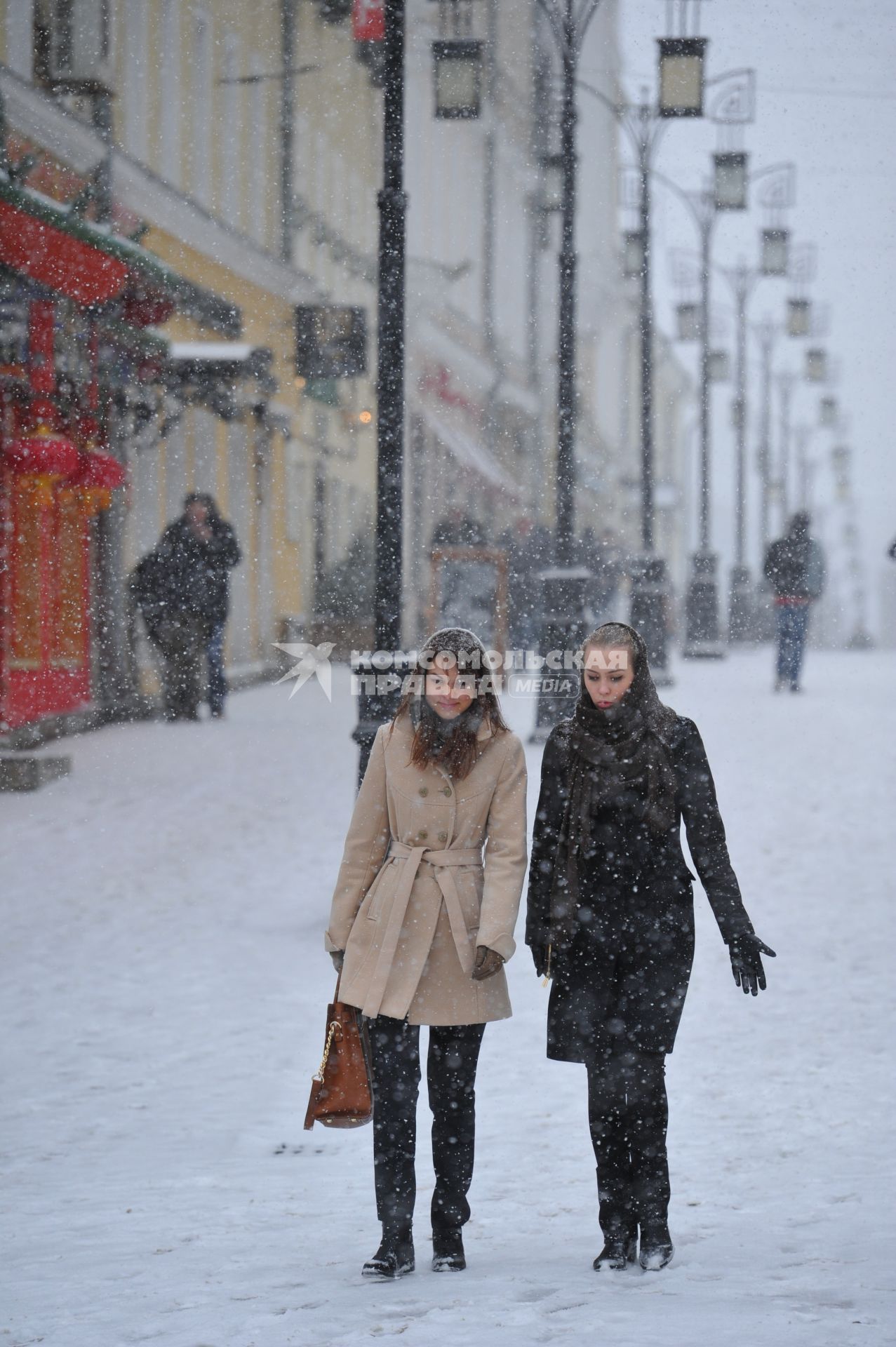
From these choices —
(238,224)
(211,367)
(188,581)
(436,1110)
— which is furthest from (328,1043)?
(238,224)

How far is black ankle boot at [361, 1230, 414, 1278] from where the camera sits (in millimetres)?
4012

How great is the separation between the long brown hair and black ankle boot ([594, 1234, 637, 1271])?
3.61 feet

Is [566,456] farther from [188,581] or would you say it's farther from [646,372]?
[646,372]

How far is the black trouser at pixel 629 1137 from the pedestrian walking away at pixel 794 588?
15355 millimetres

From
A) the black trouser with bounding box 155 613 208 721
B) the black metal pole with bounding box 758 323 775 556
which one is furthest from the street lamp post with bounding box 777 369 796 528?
the black trouser with bounding box 155 613 208 721

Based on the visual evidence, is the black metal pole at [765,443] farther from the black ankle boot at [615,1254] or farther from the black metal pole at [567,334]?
the black ankle boot at [615,1254]

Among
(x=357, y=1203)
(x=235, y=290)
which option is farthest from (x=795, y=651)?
(x=357, y=1203)

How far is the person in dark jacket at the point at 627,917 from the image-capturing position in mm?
4027

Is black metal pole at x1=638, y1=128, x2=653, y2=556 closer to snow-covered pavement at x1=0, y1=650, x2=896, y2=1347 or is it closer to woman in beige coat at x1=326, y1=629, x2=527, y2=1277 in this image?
snow-covered pavement at x1=0, y1=650, x2=896, y2=1347

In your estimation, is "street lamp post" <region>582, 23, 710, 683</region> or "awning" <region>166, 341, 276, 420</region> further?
"street lamp post" <region>582, 23, 710, 683</region>

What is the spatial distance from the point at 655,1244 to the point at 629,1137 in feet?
0.79

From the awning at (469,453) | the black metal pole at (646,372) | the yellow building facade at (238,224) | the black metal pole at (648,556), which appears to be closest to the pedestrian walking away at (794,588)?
the black metal pole at (648,556)

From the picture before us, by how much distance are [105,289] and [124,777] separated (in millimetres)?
4107

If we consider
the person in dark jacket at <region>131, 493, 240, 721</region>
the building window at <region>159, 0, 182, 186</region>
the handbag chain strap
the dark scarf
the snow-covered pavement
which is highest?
the building window at <region>159, 0, 182, 186</region>
